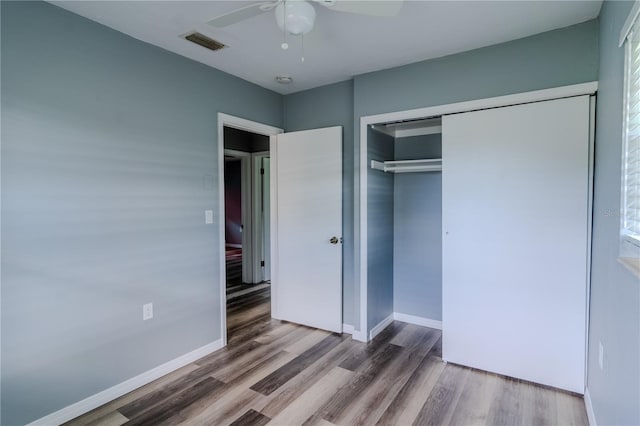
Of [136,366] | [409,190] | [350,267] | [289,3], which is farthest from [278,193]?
[289,3]

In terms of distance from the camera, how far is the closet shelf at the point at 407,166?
130 inches

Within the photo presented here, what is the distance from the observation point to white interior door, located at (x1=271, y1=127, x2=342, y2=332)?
11.3 feet

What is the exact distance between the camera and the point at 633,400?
124 cm

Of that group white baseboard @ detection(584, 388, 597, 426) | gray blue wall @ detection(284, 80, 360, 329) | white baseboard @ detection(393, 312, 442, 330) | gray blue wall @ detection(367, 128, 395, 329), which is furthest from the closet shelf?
white baseboard @ detection(584, 388, 597, 426)

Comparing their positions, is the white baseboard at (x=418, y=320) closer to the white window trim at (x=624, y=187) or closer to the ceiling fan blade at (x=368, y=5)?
the white window trim at (x=624, y=187)

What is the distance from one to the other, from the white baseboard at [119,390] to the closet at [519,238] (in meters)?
2.11

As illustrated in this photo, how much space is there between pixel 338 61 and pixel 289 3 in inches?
54.5

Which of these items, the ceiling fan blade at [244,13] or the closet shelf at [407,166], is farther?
the closet shelf at [407,166]

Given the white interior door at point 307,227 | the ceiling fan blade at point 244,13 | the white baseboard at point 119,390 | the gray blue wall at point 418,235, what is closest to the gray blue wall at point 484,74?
the white interior door at point 307,227

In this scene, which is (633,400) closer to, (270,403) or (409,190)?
(270,403)

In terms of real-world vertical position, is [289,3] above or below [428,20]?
below

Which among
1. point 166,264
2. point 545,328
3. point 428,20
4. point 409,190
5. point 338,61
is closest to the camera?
point 428,20

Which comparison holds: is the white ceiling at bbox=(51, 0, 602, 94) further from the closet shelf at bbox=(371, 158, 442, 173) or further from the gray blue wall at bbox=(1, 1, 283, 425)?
the closet shelf at bbox=(371, 158, 442, 173)

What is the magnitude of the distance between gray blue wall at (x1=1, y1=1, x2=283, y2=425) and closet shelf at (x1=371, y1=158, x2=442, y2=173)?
1.60 m
